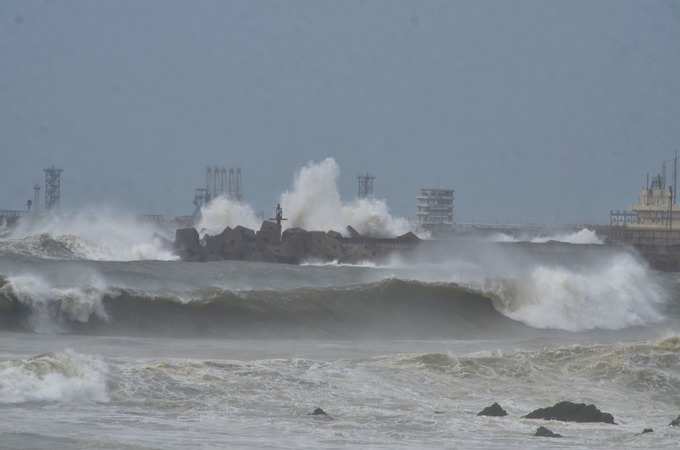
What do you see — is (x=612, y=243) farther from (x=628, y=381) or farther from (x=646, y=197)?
(x=628, y=381)

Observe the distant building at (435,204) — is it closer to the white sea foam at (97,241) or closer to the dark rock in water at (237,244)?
the white sea foam at (97,241)

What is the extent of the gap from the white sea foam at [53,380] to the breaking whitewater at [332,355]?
0.11 ft

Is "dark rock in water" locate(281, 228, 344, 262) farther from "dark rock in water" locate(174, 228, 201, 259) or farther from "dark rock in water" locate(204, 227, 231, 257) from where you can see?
"dark rock in water" locate(174, 228, 201, 259)

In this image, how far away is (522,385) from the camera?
70.7ft

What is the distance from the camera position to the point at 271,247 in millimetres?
56969

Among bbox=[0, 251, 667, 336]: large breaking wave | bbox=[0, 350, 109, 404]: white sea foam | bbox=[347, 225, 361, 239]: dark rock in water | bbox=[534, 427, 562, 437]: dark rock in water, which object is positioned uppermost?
bbox=[347, 225, 361, 239]: dark rock in water

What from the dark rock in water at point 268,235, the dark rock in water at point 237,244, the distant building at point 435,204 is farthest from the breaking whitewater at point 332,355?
the distant building at point 435,204

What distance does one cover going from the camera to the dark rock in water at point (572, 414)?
17453 mm

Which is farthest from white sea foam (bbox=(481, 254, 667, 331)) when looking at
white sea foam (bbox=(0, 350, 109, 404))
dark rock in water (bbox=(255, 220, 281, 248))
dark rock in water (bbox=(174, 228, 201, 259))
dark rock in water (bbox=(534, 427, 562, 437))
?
dark rock in water (bbox=(534, 427, 562, 437))

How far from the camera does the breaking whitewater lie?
15914mm

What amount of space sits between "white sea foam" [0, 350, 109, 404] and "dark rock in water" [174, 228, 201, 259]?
1489 inches

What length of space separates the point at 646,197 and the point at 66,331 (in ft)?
230

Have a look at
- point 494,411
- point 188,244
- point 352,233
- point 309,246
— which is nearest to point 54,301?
point 494,411

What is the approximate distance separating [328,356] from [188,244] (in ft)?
110
